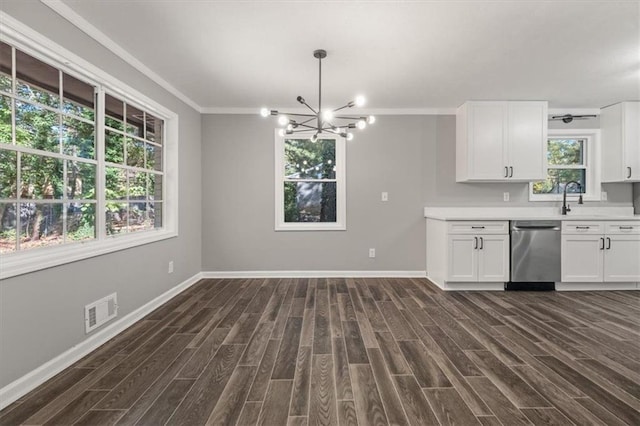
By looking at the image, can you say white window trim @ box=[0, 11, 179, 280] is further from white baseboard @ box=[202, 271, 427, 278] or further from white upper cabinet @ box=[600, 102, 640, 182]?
white upper cabinet @ box=[600, 102, 640, 182]

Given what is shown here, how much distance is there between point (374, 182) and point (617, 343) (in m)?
2.95

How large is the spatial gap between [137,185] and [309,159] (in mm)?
2265

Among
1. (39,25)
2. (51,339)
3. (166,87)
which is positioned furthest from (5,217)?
(166,87)

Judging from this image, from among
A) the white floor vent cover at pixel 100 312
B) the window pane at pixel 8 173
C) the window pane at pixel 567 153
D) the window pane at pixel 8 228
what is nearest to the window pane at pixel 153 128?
the window pane at pixel 8 173

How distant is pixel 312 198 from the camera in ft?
14.6

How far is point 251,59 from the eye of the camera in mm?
2842

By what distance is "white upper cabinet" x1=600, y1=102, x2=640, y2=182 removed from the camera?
13.1 feet

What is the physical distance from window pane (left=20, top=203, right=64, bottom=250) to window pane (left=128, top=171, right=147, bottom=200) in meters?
0.85

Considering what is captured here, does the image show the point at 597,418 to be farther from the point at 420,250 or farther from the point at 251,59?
the point at 251,59

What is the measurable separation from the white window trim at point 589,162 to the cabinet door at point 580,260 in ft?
2.80

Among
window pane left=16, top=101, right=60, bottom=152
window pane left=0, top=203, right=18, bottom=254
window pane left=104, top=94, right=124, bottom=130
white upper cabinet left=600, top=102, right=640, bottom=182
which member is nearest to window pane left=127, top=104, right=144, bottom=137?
window pane left=104, top=94, right=124, bottom=130

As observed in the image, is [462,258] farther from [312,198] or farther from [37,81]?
[37,81]

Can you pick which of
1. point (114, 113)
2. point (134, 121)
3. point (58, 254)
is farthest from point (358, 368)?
point (134, 121)

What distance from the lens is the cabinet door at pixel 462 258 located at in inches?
146
